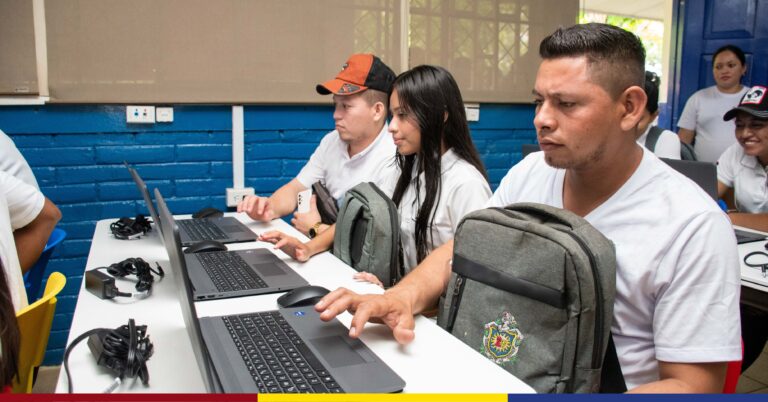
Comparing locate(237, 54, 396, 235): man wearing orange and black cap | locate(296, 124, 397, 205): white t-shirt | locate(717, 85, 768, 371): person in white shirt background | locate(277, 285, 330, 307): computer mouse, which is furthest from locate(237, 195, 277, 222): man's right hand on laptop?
locate(717, 85, 768, 371): person in white shirt background

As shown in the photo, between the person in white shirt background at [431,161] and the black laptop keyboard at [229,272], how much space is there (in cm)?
17

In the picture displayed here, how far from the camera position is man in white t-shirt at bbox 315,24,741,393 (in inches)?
43.6

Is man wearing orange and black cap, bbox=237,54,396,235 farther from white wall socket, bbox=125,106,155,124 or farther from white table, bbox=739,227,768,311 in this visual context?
white table, bbox=739,227,768,311

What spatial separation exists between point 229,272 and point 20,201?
74 centimetres

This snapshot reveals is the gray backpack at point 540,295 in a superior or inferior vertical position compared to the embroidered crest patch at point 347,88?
inferior

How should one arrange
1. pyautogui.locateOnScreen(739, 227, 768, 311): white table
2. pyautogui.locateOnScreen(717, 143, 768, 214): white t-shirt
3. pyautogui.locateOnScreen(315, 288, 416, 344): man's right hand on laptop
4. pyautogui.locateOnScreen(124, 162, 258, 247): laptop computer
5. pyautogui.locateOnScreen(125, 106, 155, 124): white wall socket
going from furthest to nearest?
1. pyautogui.locateOnScreen(125, 106, 155, 124): white wall socket
2. pyautogui.locateOnScreen(717, 143, 768, 214): white t-shirt
3. pyautogui.locateOnScreen(124, 162, 258, 247): laptop computer
4. pyautogui.locateOnScreen(739, 227, 768, 311): white table
5. pyautogui.locateOnScreen(315, 288, 416, 344): man's right hand on laptop

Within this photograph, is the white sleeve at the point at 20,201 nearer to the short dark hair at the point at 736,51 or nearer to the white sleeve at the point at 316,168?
the white sleeve at the point at 316,168

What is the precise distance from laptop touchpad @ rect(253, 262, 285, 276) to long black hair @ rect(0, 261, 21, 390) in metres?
0.76

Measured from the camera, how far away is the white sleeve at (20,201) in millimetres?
1893

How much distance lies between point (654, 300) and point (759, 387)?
6.52 ft

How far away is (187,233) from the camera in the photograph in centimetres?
223

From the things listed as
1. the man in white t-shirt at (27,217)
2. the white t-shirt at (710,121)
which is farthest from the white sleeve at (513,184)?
the white t-shirt at (710,121)

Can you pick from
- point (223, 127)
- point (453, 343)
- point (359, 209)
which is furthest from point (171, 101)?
point (453, 343)

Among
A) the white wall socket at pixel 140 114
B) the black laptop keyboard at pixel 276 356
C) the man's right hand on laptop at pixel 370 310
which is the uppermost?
the white wall socket at pixel 140 114
